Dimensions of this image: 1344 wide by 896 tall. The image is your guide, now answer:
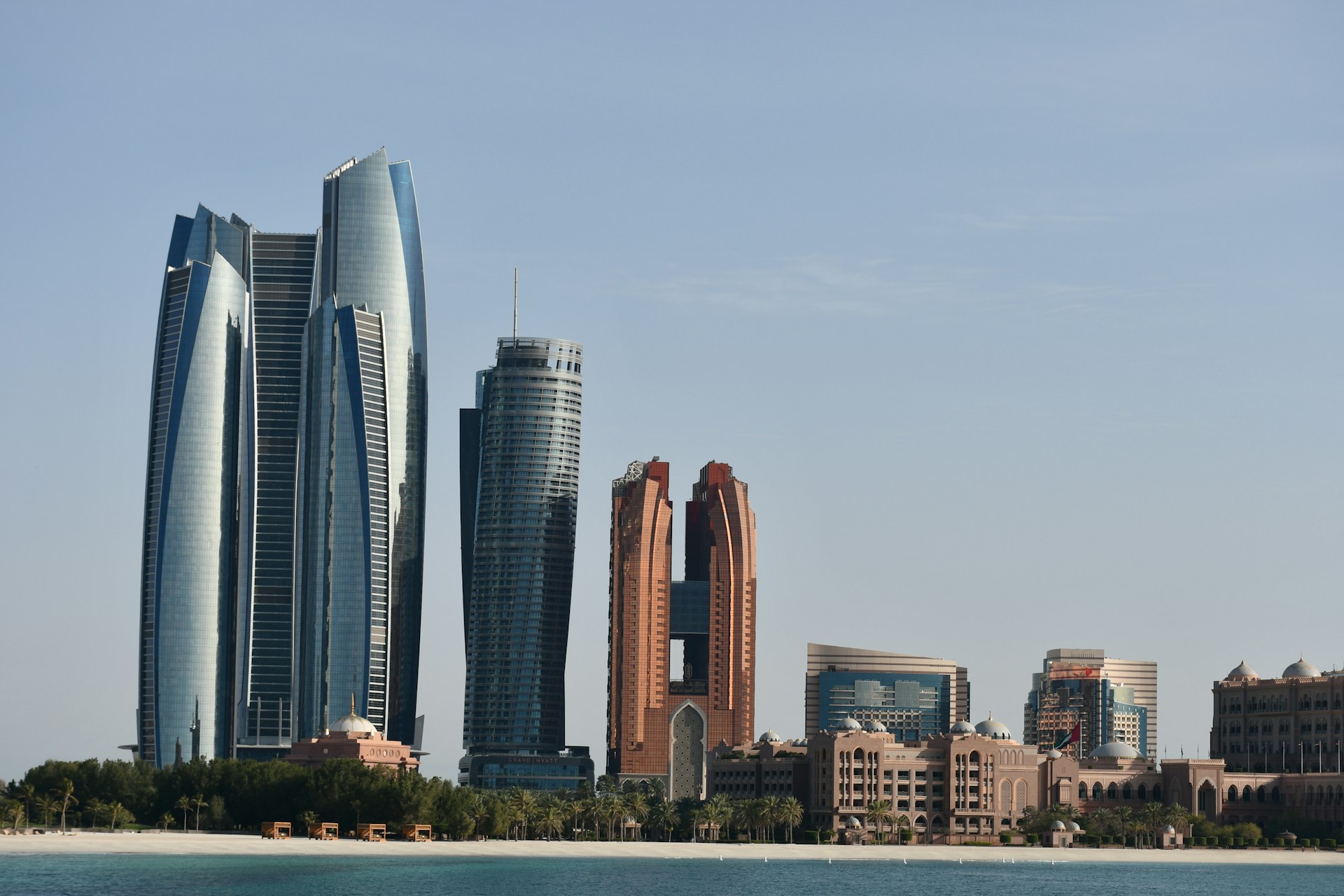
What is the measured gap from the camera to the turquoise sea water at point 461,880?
149 metres

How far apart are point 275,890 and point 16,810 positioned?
6446 cm

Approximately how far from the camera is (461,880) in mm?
165375

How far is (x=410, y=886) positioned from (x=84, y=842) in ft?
142

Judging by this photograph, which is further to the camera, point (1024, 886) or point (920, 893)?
point (1024, 886)

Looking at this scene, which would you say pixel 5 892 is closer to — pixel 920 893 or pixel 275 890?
pixel 275 890

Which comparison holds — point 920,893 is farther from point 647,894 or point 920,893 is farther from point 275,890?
point 275,890

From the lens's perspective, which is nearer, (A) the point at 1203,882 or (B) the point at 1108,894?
(B) the point at 1108,894

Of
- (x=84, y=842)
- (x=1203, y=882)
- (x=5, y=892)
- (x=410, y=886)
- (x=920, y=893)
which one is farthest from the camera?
(x=1203, y=882)

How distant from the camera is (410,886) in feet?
511

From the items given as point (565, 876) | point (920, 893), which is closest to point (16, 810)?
point (565, 876)

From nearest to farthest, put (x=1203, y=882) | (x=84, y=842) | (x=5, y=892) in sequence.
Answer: (x=5, y=892) < (x=84, y=842) < (x=1203, y=882)

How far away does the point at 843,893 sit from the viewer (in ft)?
540

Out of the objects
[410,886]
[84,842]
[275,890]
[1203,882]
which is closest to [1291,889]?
[1203,882]

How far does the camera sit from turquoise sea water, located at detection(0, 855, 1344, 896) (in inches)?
5881
